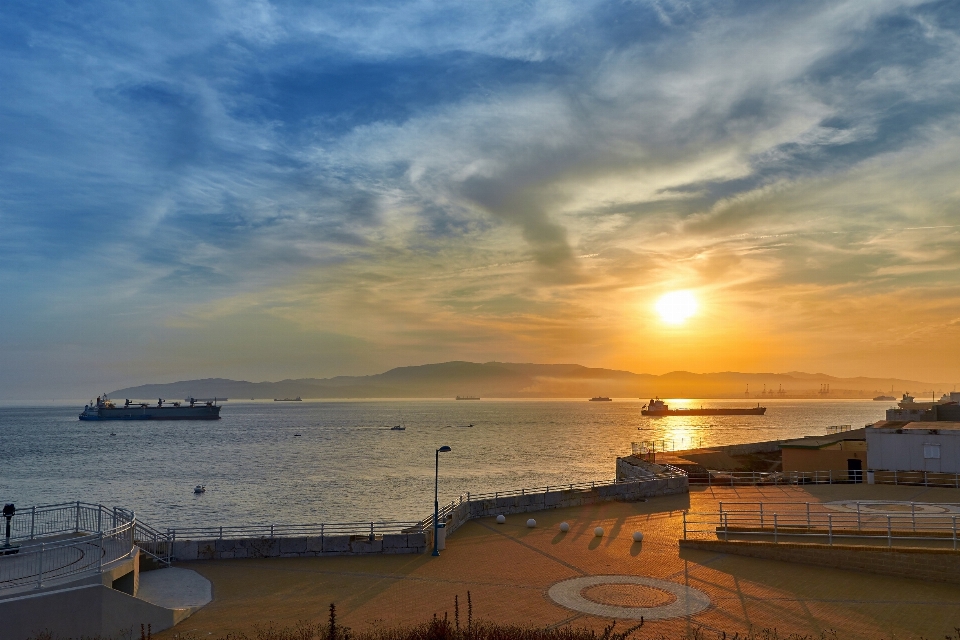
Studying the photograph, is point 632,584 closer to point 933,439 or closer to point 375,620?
point 375,620

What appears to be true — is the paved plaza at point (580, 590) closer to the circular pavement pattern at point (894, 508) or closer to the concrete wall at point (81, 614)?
the concrete wall at point (81, 614)

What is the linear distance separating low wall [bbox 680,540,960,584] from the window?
20.2 meters

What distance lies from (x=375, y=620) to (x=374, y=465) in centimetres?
8058

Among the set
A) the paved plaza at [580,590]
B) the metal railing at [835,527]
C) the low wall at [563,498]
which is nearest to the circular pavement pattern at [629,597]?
the paved plaza at [580,590]

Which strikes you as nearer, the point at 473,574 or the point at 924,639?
the point at 924,639

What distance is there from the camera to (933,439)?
3694 cm

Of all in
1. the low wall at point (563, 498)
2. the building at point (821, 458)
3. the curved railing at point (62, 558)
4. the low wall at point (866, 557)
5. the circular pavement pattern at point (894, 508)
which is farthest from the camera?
the building at point (821, 458)

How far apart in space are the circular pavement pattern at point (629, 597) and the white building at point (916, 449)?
24748 millimetres

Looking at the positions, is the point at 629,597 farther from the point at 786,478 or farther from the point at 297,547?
the point at 786,478

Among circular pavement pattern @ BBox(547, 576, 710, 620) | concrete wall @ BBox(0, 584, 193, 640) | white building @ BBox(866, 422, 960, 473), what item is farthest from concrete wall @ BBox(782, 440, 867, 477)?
concrete wall @ BBox(0, 584, 193, 640)

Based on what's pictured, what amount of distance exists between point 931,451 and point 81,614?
39.1m

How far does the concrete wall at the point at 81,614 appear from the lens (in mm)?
15547

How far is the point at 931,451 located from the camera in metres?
36.8

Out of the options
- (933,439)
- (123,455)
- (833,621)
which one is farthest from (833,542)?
(123,455)
